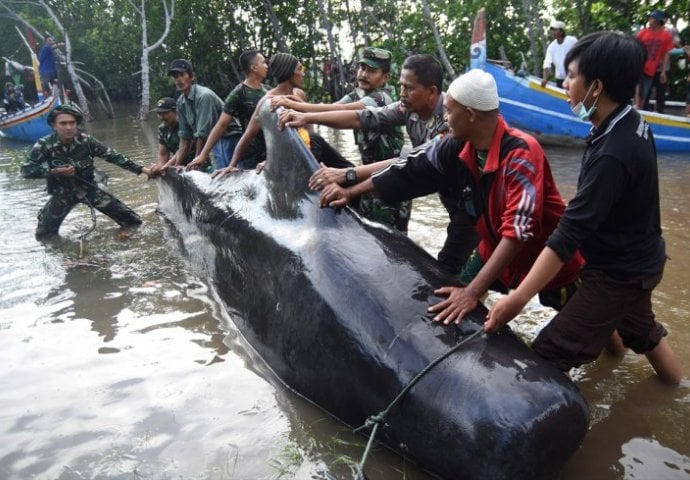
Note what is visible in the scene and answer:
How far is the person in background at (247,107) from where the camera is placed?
19.6 ft

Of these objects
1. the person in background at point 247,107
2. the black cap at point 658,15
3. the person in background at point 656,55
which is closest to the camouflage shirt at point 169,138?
the person in background at point 247,107

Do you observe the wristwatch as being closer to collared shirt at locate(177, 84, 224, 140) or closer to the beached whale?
the beached whale

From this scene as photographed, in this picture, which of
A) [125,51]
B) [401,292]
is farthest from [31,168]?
[125,51]

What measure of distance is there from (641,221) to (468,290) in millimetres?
804

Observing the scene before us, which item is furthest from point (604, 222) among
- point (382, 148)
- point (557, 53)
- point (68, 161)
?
point (557, 53)

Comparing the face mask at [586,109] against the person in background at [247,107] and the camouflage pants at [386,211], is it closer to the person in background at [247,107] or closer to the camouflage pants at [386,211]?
the camouflage pants at [386,211]

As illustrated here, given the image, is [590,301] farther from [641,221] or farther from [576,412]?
[576,412]

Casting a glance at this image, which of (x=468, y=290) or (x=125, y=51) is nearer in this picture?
(x=468, y=290)

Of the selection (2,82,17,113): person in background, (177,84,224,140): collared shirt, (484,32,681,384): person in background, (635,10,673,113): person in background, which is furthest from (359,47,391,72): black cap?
(2,82,17,113): person in background

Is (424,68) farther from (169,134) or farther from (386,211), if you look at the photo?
(169,134)

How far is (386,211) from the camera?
4484 millimetres

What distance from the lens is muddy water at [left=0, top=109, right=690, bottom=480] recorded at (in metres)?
2.69

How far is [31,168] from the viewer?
6527 millimetres

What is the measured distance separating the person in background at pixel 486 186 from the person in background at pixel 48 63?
71.3 ft
